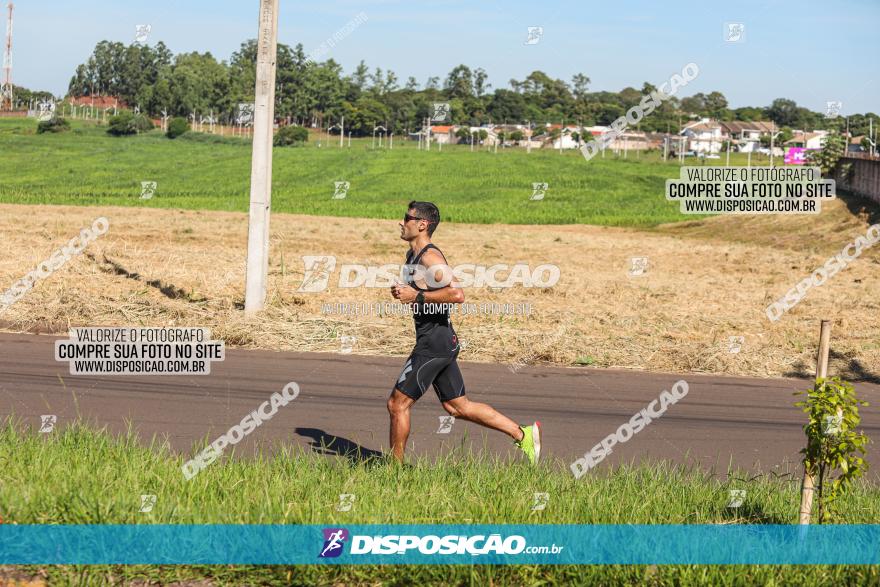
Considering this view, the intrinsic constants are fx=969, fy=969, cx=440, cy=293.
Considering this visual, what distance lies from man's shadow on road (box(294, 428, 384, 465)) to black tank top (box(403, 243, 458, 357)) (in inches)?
40.2

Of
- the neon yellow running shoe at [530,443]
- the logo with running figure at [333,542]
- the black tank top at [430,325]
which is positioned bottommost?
the logo with running figure at [333,542]

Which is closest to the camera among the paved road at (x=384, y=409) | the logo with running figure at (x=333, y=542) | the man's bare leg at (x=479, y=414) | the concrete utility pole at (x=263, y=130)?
the logo with running figure at (x=333, y=542)

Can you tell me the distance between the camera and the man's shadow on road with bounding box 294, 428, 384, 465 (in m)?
8.09

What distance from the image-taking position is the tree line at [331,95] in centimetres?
10719

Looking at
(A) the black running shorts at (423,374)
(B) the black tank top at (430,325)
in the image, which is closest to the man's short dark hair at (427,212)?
(B) the black tank top at (430,325)

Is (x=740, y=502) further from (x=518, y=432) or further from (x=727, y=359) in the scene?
(x=727, y=359)

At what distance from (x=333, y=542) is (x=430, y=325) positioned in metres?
2.33

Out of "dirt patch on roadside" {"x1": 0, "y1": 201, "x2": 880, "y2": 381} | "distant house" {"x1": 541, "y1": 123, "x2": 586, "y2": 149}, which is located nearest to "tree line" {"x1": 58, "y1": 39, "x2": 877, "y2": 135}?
"distant house" {"x1": 541, "y1": 123, "x2": 586, "y2": 149}

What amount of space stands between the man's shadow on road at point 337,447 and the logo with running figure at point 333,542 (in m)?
2.00

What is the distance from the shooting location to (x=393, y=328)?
46.0 feet

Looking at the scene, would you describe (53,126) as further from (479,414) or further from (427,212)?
(479,414)

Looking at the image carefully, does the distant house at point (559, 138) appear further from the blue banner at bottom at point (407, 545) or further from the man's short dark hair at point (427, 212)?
the blue banner at bottom at point (407, 545)

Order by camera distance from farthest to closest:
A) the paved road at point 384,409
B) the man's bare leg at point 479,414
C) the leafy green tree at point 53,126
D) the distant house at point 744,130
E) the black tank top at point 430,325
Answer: the distant house at point 744,130 < the leafy green tree at point 53,126 < the paved road at point 384,409 < the man's bare leg at point 479,414 < the black tank top at point 430,325

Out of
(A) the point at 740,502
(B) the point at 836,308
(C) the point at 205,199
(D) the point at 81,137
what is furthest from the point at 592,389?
(D) the point at 81,137
